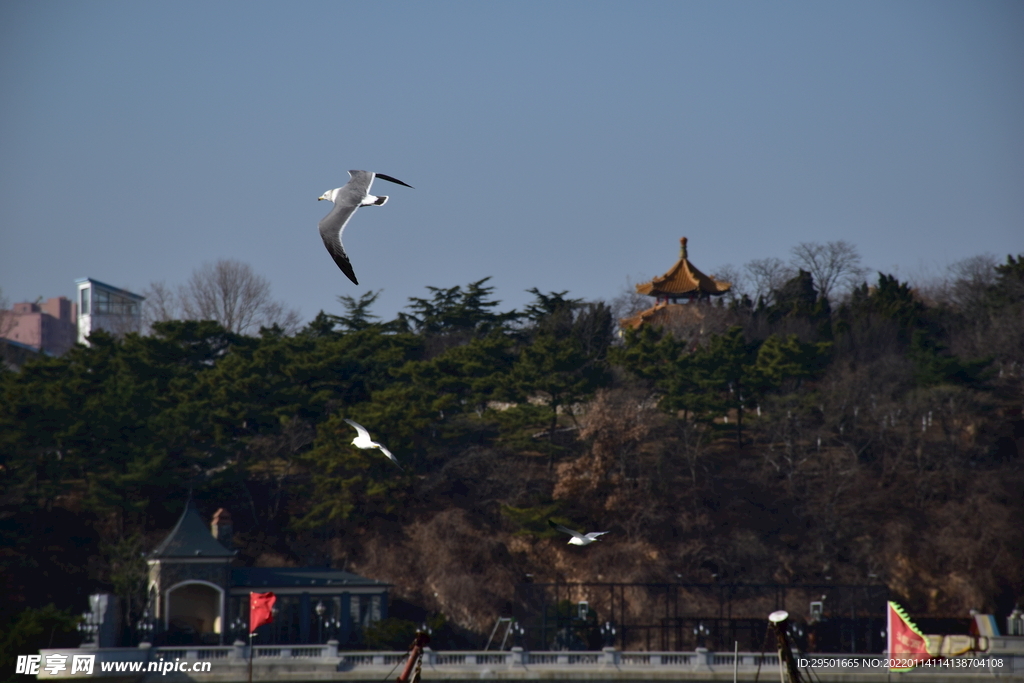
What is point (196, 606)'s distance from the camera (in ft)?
130

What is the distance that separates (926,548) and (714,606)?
8239 millimetres

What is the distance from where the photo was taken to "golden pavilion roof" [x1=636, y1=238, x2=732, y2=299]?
70.6 m

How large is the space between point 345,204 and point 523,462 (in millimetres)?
33698

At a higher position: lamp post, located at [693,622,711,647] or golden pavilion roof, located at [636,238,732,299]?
golden pavilion roof, located at [636,238,732,299]

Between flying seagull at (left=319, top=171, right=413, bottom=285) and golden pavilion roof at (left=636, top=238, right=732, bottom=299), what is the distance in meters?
53.9

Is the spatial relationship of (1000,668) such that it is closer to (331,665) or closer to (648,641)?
(648,641)

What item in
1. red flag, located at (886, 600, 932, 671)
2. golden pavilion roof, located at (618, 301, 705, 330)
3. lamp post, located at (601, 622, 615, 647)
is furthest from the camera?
golden pavilion roof, located at (618, 301, 705, 330)

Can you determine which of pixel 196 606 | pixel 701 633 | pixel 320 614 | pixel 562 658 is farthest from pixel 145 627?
pixel 701 633

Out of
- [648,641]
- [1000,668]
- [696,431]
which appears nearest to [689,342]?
[696,431]

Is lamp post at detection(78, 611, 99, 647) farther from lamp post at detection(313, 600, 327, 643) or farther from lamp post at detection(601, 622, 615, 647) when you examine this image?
lamp post at detection(601, 622, 615, 647)

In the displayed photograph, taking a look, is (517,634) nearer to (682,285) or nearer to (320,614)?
(320,614)

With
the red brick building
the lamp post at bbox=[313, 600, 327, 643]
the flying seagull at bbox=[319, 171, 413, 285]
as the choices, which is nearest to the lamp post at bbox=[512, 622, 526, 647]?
the lamp post at bbox=[313, 600, 327, 643]

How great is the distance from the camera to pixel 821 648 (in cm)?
3894

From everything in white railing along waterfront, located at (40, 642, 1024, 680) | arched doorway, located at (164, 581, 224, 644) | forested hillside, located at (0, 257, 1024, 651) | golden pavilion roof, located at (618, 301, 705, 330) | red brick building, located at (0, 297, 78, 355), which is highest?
red brick building, located at (0, 297, 78, 355)
